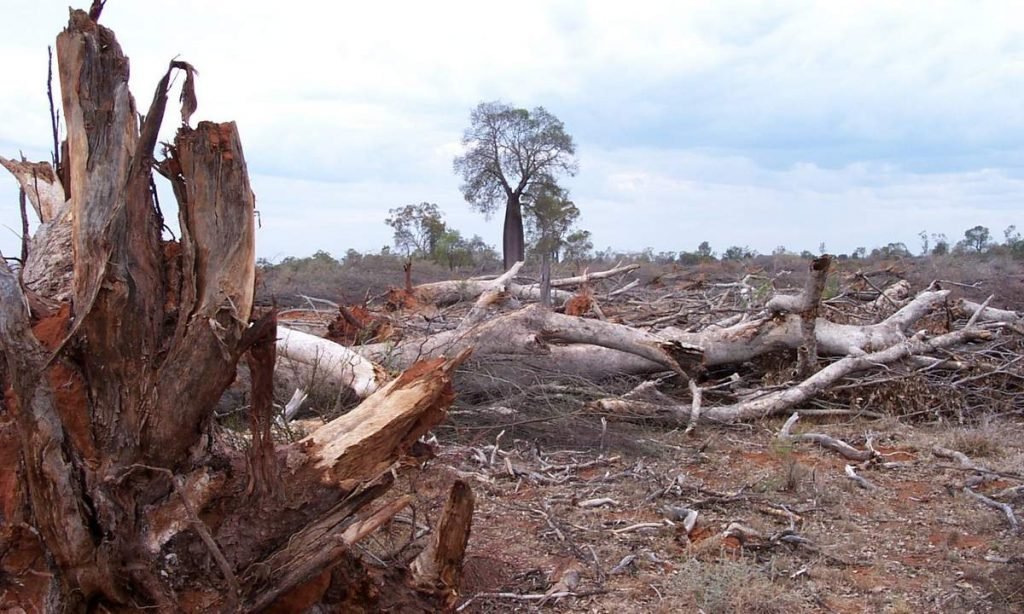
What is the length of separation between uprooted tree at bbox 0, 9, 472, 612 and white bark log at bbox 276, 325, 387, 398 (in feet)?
11.3

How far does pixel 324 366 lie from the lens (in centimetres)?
653

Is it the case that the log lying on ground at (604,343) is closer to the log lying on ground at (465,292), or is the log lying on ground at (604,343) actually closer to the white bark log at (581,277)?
the log lying on ground at (465,292)

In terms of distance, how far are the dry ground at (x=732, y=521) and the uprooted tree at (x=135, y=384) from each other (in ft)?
Answer: 4.40

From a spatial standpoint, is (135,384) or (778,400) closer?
(135,384)

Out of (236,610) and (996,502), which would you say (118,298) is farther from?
(996,502)

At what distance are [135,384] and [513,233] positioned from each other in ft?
77.3

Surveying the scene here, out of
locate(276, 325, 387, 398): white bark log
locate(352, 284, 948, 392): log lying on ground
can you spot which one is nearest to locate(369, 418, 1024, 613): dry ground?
locate(276, 325, 387, 398): white bark log

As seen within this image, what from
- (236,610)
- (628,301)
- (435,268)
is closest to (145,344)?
(236,610)

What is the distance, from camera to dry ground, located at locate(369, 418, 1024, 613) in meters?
3.77

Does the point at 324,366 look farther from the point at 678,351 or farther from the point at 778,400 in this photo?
the point at 778,400

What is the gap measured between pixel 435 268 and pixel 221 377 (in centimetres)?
2141

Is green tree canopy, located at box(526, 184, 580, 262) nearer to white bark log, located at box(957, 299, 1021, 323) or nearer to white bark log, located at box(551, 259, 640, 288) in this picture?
white bark log, located at box(551, 259, 640, 288)

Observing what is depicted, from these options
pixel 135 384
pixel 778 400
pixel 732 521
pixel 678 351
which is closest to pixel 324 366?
pixel 678 351

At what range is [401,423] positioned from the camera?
300 cm
